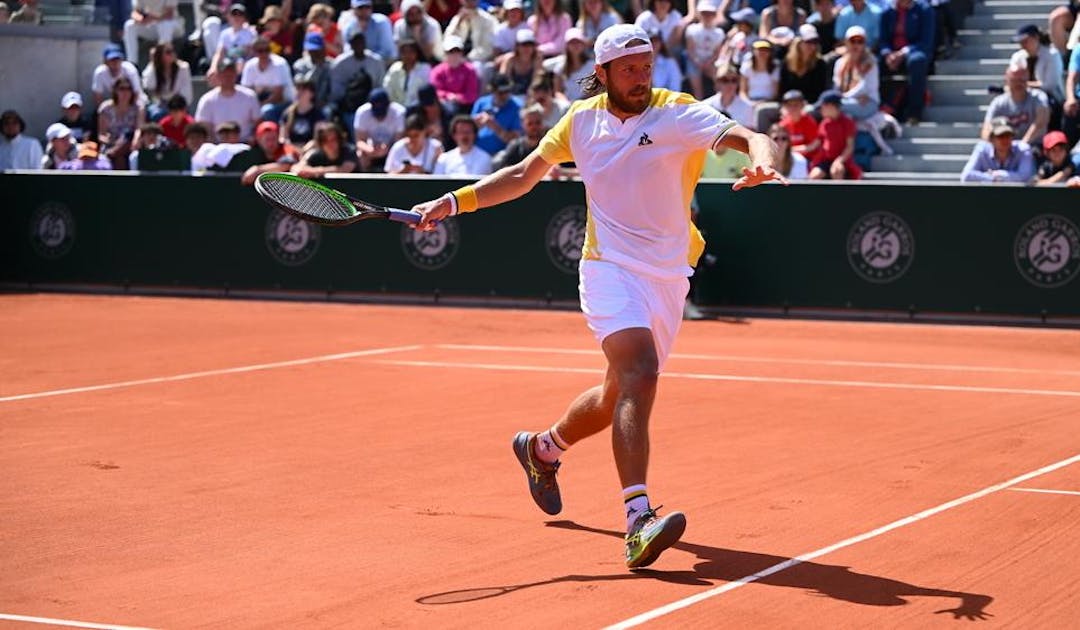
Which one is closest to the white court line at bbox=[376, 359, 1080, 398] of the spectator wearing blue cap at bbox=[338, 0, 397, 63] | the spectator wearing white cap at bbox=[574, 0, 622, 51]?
the spectator wearing white cap at bbox=[574, 0, 622, 51]

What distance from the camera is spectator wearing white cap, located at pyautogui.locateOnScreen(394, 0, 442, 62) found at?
22.8 metres

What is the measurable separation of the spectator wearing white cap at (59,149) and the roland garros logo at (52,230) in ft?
4.35

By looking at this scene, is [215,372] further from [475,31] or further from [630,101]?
[475,31]

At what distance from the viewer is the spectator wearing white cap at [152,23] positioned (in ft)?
86.1

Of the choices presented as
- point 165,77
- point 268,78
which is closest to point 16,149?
point 165,77

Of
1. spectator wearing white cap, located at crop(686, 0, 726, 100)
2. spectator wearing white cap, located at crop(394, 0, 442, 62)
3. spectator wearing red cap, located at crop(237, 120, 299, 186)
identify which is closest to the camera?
spectator wearing red cap, located at crop(237, 120, 299, 186)

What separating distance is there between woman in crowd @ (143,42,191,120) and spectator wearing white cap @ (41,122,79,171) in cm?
169

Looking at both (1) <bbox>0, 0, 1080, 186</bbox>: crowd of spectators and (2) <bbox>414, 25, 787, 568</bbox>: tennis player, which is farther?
(1) <bbox>0, 0, 1080, 186</bbox>: crowd of spectators

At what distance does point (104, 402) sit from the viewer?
11297 mm

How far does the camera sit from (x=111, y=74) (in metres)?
24.0

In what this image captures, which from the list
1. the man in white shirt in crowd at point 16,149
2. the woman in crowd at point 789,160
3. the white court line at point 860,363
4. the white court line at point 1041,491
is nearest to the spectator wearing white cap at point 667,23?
the woman in crowd at point 789,160

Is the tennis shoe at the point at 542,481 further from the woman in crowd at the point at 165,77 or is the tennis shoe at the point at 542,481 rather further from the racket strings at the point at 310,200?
the woman in crowd at the point at 165,77

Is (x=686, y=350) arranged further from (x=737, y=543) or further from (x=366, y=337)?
Answer: (x=737, y=543)

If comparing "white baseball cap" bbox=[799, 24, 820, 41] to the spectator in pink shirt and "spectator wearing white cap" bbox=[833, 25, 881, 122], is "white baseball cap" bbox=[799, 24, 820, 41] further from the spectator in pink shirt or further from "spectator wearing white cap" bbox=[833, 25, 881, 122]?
the spectator in pink shirt
